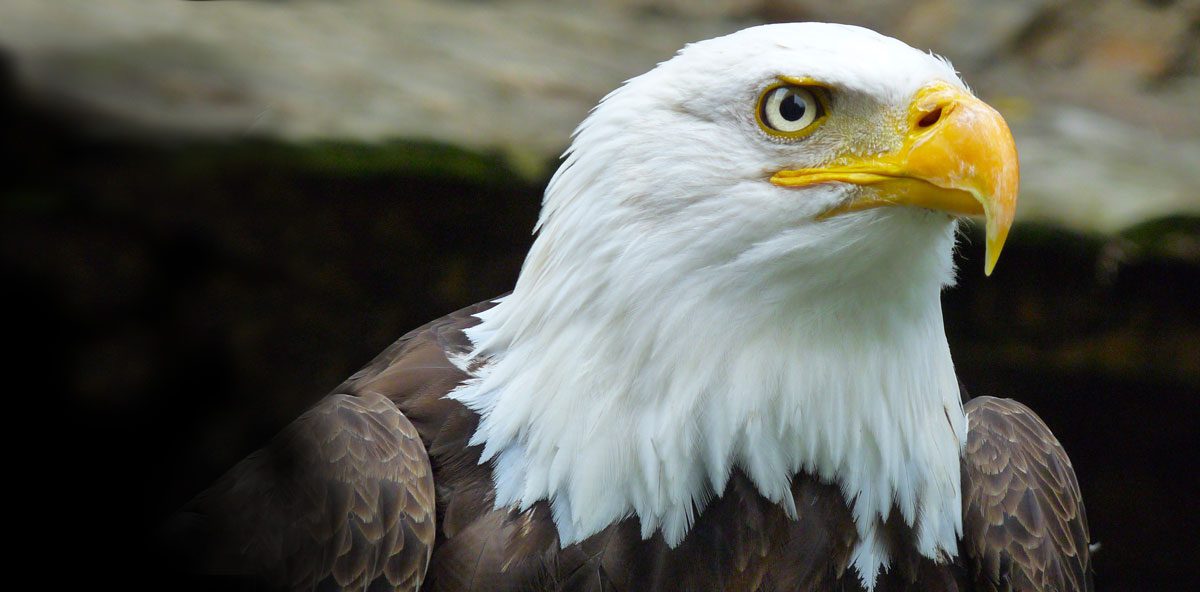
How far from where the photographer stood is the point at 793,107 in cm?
234

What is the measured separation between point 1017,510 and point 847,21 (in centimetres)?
399

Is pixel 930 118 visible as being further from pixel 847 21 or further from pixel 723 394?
pixel 847 21

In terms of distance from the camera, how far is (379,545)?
245 cm

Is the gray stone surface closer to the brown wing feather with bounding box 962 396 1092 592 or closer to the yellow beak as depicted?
the yellow beak

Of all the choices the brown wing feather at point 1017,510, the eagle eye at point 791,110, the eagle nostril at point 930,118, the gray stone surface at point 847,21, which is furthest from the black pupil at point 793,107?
the brown wing feather at point 1017,510

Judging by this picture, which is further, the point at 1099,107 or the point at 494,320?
the point at 1099,107

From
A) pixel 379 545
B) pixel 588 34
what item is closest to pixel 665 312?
pixel 379 545

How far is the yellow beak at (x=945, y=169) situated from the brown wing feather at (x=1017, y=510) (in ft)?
2.62

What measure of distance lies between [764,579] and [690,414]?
40cm

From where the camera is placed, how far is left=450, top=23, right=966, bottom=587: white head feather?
2299 millimetres

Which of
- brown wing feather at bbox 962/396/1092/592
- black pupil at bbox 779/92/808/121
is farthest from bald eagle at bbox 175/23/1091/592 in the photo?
brown wing feather at bbox 962/396/1092/592

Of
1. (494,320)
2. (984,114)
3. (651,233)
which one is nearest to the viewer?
(984,114)

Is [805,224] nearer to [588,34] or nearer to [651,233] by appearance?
[651,233]

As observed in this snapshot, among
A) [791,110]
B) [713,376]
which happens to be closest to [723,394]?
[713,376]
